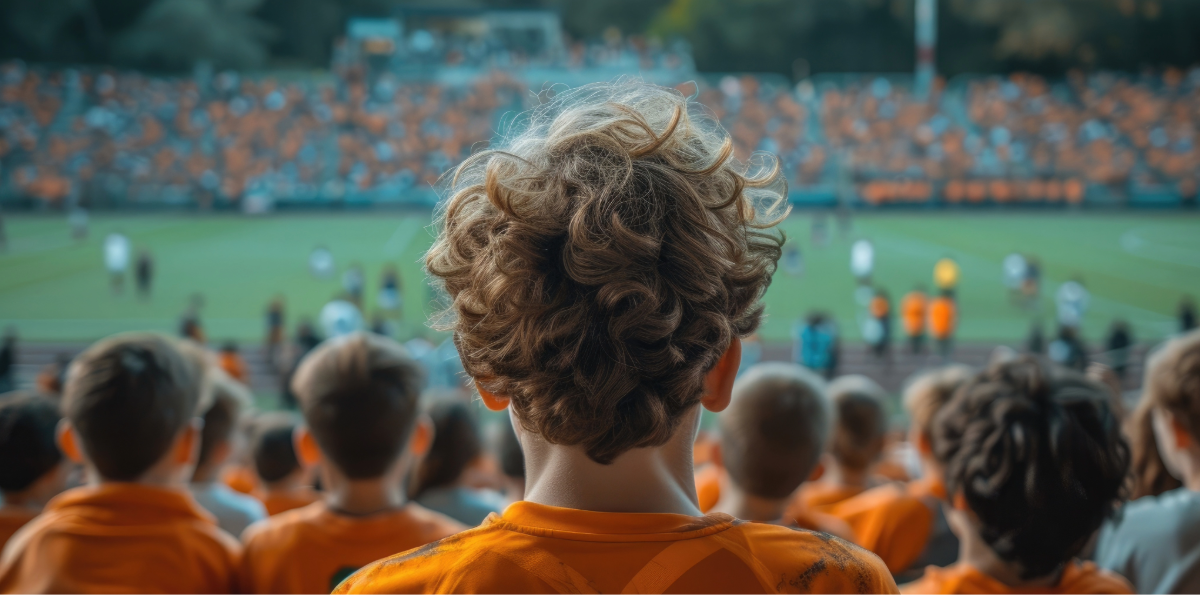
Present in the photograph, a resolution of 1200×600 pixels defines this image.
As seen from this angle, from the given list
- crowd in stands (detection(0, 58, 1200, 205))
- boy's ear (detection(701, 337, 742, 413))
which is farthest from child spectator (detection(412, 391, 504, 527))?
crowd in stands (detection(0, 58, 1200, 205))

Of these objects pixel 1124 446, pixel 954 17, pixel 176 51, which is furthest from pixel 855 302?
pixel 176 51

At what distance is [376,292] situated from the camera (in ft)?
70.1

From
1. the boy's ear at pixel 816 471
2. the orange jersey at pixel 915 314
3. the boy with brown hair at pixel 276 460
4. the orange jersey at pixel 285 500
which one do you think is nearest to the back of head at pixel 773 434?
the boy's ear at pixel 816 471

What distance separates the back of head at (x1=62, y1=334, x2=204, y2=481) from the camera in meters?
2.33

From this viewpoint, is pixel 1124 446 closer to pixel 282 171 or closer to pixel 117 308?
pixel 117 308

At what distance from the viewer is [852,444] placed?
13.5ft

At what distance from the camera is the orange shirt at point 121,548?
2109mm

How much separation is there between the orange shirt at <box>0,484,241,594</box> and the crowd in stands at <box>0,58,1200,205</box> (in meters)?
31.5

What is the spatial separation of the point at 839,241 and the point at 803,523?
25803 mm

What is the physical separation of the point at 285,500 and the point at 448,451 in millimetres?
894

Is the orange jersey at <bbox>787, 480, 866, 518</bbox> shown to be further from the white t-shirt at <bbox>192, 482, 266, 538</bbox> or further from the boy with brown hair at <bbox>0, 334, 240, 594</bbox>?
the boy with brown hair at <bbox>0, 334, 240, 594</bbox>

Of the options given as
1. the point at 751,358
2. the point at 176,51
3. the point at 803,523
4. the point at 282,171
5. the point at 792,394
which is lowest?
the point at 751,358

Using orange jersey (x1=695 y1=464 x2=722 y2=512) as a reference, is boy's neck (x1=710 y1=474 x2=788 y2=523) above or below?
above

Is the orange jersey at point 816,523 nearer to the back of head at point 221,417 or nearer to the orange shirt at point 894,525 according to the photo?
the orange shirt at point 894,525
